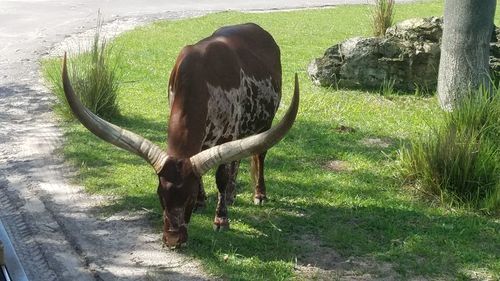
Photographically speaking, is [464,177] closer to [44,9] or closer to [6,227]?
[6,227]

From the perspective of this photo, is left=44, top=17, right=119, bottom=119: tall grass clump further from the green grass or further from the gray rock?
the gray rock

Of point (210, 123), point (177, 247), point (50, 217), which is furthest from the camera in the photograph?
point (50, 217)

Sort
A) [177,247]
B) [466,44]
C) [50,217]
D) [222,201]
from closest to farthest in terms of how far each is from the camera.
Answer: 1. [177,247]
2. [222,201]
3. [50,217]
4. [466,44]

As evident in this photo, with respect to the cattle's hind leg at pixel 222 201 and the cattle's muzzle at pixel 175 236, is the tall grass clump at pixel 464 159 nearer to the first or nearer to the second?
the cattle's hind leg at pixel 222 201

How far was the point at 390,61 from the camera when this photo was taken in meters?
10.3

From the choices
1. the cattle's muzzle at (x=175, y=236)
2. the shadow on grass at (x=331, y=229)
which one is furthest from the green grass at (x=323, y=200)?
the cattle's muzzle at (x=175, y=236)

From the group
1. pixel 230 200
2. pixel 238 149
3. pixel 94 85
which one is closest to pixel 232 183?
pixel 230 200

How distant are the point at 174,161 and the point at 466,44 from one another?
500cm

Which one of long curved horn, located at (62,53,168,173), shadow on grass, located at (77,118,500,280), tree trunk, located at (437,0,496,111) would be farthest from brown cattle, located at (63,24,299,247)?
tree trunk, located at (437,0,496,111)

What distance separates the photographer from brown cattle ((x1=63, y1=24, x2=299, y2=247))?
17.0 feet

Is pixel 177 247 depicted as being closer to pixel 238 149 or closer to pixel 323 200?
pixel 238 149

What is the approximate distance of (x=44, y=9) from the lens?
18.0m

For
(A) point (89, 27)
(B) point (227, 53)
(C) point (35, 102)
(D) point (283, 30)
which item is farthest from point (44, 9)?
(B) point (227, 53)

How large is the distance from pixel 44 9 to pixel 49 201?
1239cm
